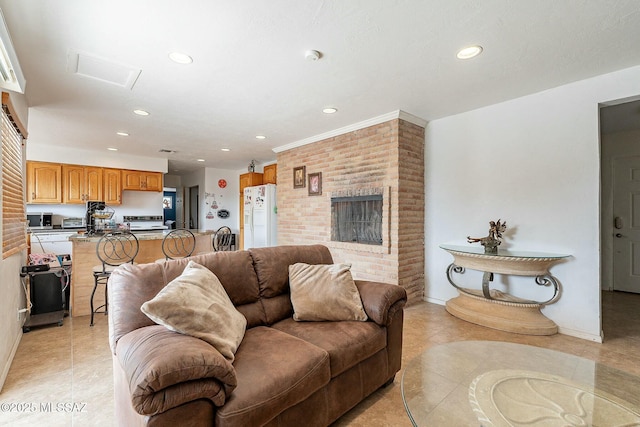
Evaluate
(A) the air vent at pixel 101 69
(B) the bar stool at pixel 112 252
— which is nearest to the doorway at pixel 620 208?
(A) the air vent at pixel 101 69

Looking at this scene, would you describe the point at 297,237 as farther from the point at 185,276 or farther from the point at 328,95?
the point at 185,276

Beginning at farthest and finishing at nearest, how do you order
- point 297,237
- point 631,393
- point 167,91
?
point 297,237 → point 167,91 → point 631,393

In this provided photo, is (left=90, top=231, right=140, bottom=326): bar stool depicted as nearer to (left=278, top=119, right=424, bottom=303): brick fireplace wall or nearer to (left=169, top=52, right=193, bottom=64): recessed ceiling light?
(left=169, top=52, right=193, bottom=64): recessed ceiling light

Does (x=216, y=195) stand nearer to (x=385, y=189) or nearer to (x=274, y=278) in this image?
(x=385, y=189)

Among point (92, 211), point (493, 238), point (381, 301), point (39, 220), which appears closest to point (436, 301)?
point (493, 238)

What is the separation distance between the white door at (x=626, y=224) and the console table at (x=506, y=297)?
2.58 m

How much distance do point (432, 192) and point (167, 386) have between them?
353 cm

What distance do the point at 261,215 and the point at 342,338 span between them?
4.37 meters

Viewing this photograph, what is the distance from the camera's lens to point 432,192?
148 inches

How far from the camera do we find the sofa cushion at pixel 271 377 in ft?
3.66

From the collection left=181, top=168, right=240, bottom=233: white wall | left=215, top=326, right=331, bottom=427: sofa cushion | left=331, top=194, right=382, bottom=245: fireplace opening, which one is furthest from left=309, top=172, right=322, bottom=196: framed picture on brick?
left=181, top=168, right=240, bottom=233: white wall

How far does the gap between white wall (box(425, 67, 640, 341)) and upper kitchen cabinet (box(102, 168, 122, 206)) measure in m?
5.86

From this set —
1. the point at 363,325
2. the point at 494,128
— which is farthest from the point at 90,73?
the point at 494,128

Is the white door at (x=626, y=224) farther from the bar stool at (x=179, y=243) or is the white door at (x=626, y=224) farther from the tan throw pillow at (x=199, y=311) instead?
the bar stool at (x=179, y=243)
